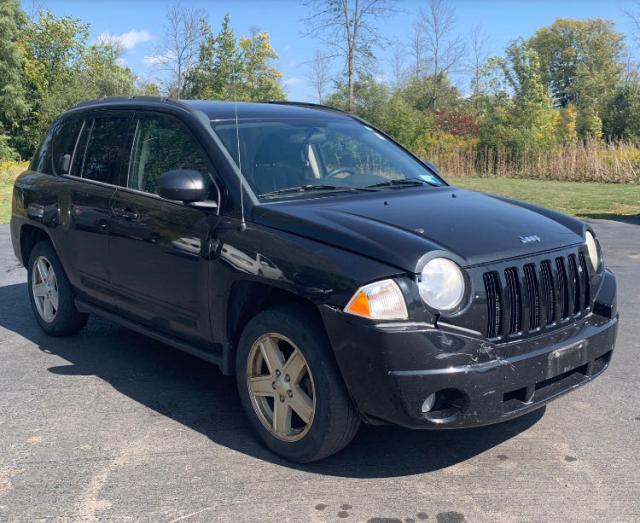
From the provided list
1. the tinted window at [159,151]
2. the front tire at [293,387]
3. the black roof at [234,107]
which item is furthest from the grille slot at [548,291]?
the black roof at [234,107]

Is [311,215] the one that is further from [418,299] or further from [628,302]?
[628,302]

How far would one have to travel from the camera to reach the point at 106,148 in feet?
17.0

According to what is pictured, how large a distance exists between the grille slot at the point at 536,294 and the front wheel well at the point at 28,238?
4079 mm

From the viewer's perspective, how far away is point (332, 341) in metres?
3.29

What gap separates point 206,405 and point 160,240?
3.51ft

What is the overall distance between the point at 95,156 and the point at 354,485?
125 inches

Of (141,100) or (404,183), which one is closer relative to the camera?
(404,183)

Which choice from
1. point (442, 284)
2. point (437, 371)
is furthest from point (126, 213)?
point (437, 371)

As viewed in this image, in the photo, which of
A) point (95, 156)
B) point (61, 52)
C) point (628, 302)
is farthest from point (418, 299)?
point (61, 52)

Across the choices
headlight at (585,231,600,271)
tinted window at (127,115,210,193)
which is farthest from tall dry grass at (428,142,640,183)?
tinted window at (127,115,210,193)

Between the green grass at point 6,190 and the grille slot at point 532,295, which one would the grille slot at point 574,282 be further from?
the green grass at point 6,190

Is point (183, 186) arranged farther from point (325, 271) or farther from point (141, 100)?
point (141, 100)

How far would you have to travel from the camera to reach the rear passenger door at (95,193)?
16.2 ft

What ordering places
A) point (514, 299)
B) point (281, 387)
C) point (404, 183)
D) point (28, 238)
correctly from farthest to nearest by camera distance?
point (28, 238) < point (404, 183) < point (281, 387) < point (514, 299)
